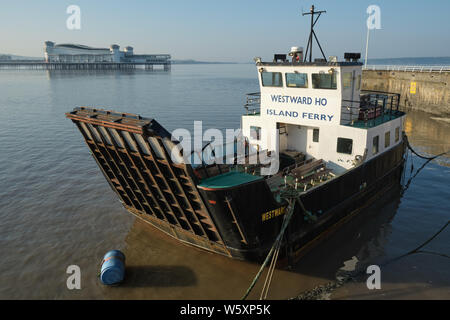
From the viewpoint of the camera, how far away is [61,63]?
464 feet

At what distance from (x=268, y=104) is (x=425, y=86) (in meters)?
35.1

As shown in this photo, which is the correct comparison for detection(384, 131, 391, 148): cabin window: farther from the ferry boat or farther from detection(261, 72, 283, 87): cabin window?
detection(261, 72, 283, 87): cabin window

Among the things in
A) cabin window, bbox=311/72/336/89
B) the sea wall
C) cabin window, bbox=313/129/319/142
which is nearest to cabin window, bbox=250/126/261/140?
cabin window, bbox=313/129/319/142

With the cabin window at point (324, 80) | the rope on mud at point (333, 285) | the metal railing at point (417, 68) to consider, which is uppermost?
the metal railing at point (417, 68)

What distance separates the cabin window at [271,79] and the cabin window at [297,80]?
0.37m

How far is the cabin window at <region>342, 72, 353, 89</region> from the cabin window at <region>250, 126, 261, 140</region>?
418cm

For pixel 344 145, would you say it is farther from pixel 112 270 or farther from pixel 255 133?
pixel 112 270

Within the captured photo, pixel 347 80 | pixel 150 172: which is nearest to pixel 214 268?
pixel 150 172

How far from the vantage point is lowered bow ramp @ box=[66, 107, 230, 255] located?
26.7 ft

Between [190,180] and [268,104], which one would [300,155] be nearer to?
[268,104]

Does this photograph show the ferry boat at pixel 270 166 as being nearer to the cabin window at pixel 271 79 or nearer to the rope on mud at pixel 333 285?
the cabin window at pixel 271 79

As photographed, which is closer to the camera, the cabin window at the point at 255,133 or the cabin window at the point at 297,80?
the cabin window at the point at 297,80

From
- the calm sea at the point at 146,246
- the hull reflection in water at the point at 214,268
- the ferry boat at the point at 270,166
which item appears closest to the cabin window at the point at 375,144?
the ferry boat at the point at 270,166

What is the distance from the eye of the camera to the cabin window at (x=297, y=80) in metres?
12.9
